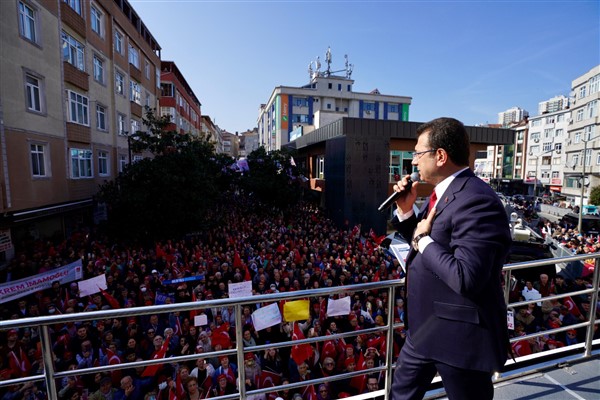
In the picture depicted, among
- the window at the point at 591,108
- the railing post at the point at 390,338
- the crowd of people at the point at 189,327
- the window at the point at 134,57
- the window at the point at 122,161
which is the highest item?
the window at the point at 134,57

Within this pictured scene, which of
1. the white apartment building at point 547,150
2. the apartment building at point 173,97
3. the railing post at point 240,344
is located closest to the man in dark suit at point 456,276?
the railing post at point 240,344

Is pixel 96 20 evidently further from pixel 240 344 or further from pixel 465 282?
pixel 465 282

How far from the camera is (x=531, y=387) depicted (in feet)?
8.43

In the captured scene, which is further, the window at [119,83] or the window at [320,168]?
the window at [320,168]

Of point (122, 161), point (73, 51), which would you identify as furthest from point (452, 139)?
point (122, 161)

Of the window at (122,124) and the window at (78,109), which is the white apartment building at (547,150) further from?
the window at (78,109)

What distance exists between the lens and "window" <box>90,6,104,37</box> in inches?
683

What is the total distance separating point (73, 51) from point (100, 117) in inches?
151

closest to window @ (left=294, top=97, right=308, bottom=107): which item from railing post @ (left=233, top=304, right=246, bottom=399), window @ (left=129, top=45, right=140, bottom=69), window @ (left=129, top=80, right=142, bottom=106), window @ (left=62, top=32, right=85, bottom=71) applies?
window @ (left=129, top=45, right=140, bottom=69)

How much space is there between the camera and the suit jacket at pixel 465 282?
1344 mm

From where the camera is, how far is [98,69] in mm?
18016

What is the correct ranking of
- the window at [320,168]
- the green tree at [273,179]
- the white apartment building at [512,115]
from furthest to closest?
the white apartment building at [512,115]
the window at [320,168]
the green tree at [273,179]

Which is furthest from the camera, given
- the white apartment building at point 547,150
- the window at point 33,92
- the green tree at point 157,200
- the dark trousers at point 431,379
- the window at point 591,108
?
the white apartment building at point 547,150

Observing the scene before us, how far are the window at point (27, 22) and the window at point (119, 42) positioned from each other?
322 inches
